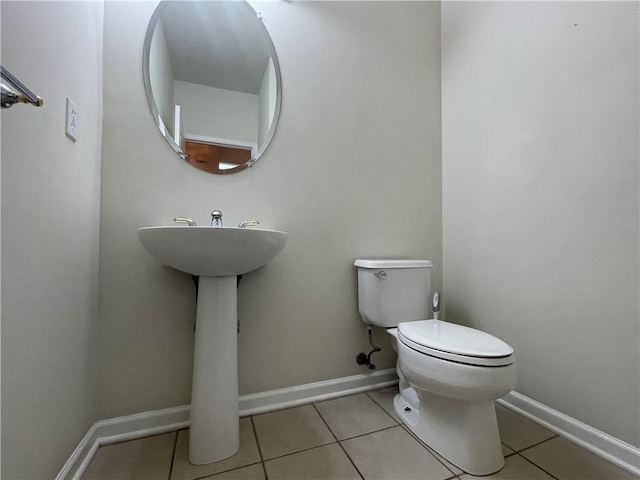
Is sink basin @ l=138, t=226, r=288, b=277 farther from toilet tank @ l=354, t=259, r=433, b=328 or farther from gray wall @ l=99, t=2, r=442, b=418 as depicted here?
toilet tank @ l=354, t=259, r=433, b=328

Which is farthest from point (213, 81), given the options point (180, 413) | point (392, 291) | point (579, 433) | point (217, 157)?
point (579, 433)

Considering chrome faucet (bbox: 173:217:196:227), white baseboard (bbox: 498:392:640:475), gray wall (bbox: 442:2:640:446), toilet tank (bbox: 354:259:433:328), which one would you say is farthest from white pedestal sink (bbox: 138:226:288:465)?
white baseboard (bbox: 498:392:640:475)

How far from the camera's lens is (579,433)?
110 cm

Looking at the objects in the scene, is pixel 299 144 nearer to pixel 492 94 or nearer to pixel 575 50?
pixel 492 94

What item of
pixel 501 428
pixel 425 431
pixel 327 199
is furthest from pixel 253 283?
pixel 501 428

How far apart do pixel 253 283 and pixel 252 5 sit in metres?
1.27

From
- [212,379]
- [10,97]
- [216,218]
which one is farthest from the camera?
[216,218]

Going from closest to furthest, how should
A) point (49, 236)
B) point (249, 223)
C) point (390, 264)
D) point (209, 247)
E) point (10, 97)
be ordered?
point (10, 97), point (49, 236), point (209, 247), point (249, 223), point (390, 264)

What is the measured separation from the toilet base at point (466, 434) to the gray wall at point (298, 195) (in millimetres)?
503

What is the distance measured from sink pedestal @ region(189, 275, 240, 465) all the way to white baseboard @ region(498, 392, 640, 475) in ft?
4.02

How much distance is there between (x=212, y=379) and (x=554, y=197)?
4.89ft

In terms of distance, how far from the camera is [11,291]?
0.64 metres

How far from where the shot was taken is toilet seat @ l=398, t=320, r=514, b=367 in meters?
0.92

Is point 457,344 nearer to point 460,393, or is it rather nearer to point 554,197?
point 460,393
